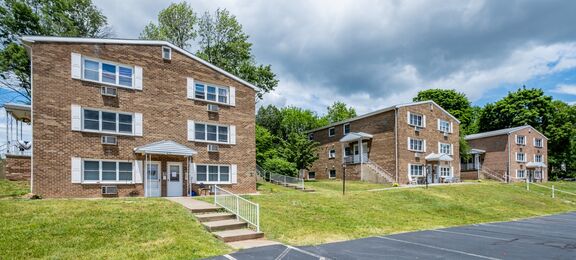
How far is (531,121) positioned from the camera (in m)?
54.8

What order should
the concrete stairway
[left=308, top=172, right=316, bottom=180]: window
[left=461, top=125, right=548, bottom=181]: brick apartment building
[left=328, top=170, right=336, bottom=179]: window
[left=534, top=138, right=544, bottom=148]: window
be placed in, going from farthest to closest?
[left=534, top=138, right=544, bottom=148]: window, [left=461, top=125, right=548, bottom=181]: brick apartment building, [left=308, top=172, right=316, bottom=180]: window, [left=328, top=170, right=336, bottom=179]: window, the concrete stairway

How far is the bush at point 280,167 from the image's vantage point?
30438 mm

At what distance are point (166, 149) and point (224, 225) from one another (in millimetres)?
8933

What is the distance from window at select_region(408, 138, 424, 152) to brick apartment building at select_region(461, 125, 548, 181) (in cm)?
1622

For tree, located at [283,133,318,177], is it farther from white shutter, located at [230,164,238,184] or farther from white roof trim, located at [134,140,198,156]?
white roof trim, located at [134,140,198,156]

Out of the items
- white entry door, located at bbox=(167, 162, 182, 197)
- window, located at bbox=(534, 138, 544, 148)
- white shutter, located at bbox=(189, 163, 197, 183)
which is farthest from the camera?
window, located at bbox=(534, 138, 544, 148)

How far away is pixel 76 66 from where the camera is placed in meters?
17.4

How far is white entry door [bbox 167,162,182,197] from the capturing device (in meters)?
19.8

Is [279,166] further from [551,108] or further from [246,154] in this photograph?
[551,108]

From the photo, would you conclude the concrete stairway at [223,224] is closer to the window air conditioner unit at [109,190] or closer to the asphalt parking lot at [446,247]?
the asphalt parking lot at [446,247]

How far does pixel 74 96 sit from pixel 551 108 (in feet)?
210

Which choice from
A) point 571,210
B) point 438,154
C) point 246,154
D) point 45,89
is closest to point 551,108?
point 438,154

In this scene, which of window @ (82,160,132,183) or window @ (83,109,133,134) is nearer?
window @ (82,160,132,183)

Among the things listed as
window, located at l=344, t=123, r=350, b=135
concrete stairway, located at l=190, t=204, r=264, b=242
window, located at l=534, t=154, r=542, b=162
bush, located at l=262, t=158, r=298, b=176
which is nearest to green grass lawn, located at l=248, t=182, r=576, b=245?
concrete stairway, located at l=190, t=204, r=264, b=242
